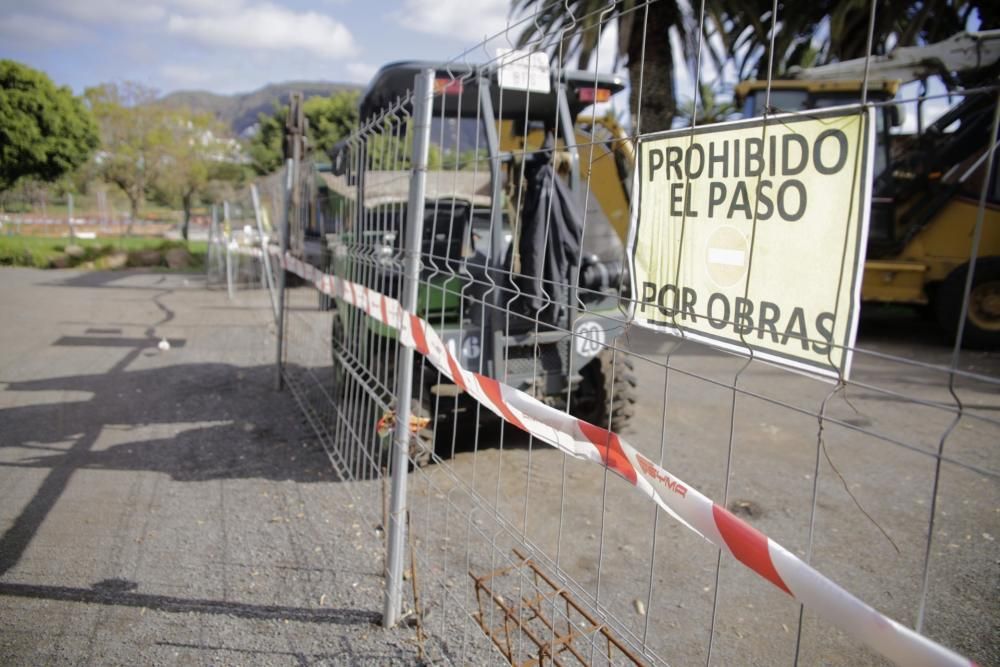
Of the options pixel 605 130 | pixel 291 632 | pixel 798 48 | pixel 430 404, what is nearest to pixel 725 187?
pixel 291 632

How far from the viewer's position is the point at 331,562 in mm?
3230

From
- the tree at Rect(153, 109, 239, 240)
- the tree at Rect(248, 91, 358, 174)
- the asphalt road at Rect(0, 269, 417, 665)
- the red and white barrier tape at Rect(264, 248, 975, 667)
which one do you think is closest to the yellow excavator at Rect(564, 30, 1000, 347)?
the asphalt road at Rect(0, 269, 417, 665)

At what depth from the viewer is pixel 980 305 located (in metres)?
8.60

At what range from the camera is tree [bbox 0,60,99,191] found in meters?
18.6

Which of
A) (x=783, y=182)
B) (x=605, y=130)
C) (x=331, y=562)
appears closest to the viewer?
(x=783, y=182)

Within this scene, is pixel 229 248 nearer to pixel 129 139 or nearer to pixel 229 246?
pixel 229 246

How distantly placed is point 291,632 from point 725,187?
2488 mm

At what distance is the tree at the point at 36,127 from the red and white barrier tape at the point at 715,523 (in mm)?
22383

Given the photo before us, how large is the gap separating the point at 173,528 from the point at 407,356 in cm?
194

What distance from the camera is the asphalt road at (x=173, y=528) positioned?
2.59 metres

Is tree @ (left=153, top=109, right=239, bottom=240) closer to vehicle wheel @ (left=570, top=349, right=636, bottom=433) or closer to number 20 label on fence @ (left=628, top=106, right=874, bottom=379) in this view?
vehicle wheel @ (left=570, top=349, right=636, bottom=433)

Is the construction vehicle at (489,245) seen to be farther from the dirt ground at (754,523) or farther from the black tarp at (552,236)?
the dirt ground at (754,523)

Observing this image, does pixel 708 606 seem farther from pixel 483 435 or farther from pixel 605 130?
pixel 605 130

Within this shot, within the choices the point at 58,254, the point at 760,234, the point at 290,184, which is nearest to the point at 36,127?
the point at 58,254
